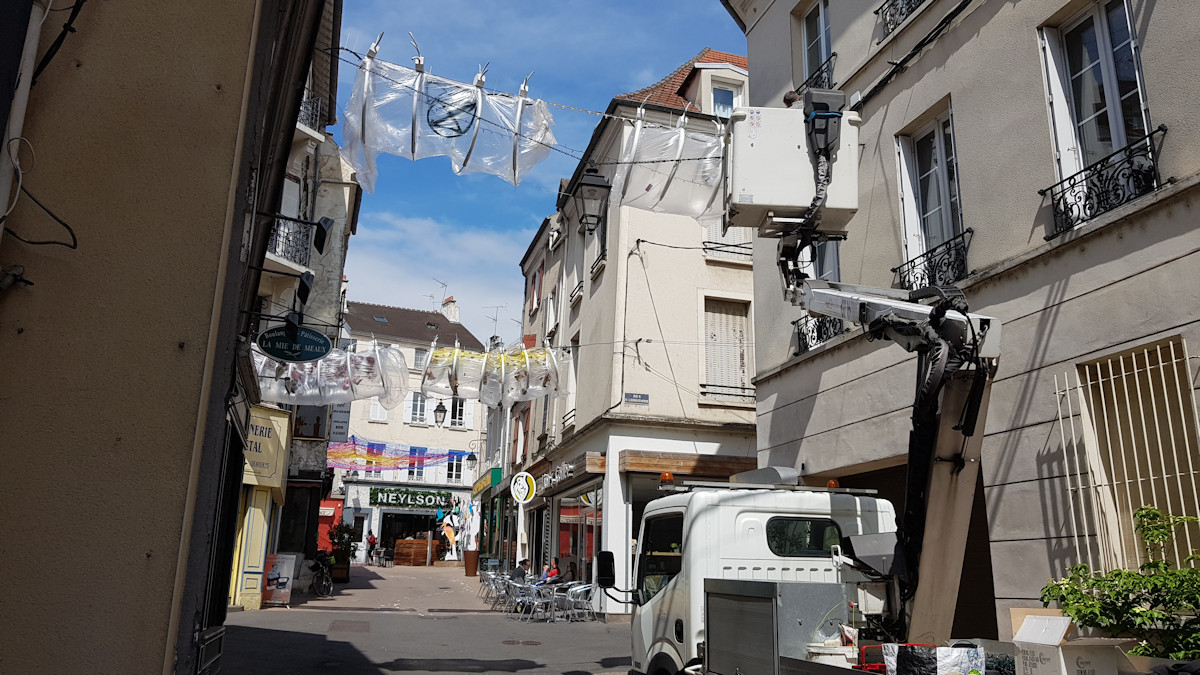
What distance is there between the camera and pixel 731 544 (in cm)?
628

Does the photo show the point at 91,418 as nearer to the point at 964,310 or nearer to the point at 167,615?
the point at 167,615

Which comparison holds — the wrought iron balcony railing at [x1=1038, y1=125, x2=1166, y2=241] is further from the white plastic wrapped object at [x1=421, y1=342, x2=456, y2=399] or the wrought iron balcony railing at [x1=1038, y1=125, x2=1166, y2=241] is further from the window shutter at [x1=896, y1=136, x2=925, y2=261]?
the white plastic wrapped object at [x1=421, y1=342, x2=456, y2=399]

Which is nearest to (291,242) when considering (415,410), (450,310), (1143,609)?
(1143,609)

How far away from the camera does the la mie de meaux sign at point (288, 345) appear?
397 inches

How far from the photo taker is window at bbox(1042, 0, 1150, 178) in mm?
6629

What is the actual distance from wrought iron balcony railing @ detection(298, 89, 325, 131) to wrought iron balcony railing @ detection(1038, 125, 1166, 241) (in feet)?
53.1

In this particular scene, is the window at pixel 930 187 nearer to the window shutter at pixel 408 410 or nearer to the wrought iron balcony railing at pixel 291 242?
the wrought iron balcony railing at pixel 291 242

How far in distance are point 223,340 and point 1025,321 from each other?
6.42 metres

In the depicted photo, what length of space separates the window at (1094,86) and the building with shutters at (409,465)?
41263 mm

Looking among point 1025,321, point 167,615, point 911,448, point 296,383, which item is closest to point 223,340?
point 167,615

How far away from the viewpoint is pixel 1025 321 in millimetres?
7254

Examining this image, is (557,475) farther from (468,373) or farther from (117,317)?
(117,317)

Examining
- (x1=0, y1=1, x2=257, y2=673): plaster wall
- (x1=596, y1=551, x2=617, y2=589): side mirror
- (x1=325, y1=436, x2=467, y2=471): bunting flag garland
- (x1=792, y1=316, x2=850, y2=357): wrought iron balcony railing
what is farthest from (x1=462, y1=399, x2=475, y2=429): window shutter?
(x1=0, y1=1, x2=257, y2=673): plaster wall

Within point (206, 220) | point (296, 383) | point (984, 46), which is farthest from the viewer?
point (296, 383)
